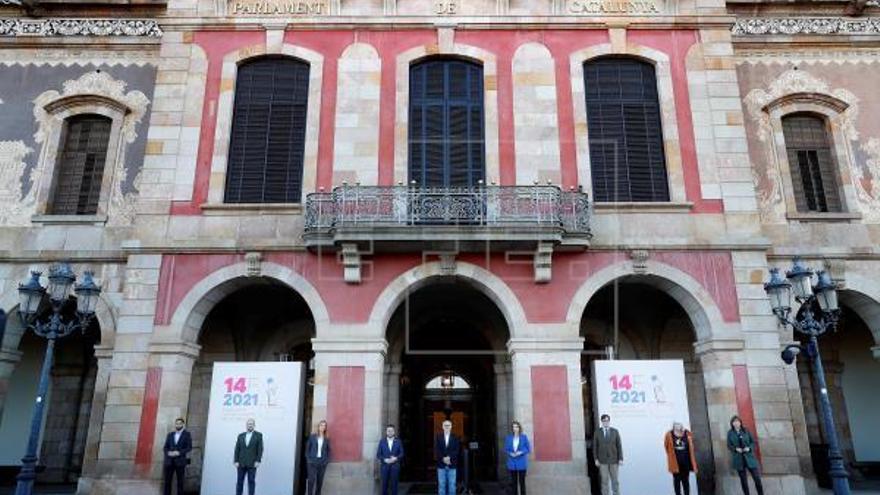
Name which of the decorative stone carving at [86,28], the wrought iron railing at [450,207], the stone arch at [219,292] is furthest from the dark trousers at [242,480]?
the decorative stone carving at [86,28]

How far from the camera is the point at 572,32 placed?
1673 centimetres

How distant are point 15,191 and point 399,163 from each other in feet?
31.7

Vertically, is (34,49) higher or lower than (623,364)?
higher

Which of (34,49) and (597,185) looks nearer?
(597,185)

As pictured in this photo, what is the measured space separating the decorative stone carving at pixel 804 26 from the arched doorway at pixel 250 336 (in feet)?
45.4

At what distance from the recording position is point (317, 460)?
43.1 ft

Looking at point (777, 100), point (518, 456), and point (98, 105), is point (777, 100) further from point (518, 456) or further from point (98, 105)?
point (98, 105)

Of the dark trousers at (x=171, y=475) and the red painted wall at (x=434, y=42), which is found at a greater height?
the red painted wall at (x=434, y=42)

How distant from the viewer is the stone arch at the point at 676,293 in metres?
14.5

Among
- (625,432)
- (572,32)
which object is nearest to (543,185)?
(572,32)

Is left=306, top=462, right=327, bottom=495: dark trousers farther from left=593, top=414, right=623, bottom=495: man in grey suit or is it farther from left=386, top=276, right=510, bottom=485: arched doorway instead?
left=593, top=414, right=623, bottom=495: man in grey suit

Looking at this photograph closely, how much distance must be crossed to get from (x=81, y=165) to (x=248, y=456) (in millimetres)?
9128

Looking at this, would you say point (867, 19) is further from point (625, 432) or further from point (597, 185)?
point (625, 432)

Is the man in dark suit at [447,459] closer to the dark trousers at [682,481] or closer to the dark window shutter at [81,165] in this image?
the dark trousers at [682,481]
